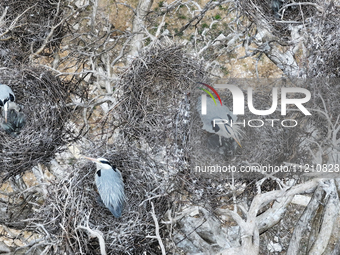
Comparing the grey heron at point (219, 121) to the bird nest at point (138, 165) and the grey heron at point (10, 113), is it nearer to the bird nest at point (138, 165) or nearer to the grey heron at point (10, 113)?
the bird nest at point (138, 165)

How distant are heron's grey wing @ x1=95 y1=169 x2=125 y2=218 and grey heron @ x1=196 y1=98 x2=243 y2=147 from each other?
114 centimetres

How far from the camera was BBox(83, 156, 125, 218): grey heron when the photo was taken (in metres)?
Result: 4.49

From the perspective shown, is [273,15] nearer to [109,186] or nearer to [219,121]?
[219,121]

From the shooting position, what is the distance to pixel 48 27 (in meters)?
6.11

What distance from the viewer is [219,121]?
501cm

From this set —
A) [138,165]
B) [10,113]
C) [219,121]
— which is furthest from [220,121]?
[10,113]

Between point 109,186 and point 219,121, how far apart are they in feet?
4.39

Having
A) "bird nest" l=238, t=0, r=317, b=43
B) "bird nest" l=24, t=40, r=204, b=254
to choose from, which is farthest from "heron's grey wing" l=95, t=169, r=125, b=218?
"bird nest" l=238, t=0, r=317, b=43

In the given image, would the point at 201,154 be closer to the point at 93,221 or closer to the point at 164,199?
the point at 164,199

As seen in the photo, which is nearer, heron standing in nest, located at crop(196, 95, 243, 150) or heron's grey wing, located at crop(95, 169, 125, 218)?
heron's grey wing, located at crop(95, 169, 125, 218)

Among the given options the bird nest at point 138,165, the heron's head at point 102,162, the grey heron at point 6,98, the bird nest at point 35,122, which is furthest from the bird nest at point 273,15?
the grey heron at point 6,98

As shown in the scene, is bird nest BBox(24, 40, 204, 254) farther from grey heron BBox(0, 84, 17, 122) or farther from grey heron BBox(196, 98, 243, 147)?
grey heron BBox(0, 84, 17, 122)

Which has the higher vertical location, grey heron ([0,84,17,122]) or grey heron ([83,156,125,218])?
grey heron ([0,84,17,122])

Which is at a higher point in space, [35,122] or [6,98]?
[6,98]
